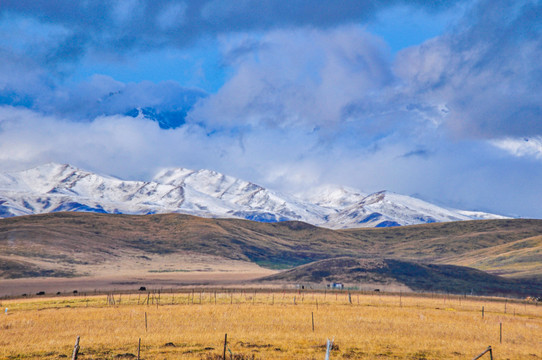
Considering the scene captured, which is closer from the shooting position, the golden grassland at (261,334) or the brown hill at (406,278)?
the golden grassland at (261,334)

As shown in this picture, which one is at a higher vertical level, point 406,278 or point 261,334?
point 261,334

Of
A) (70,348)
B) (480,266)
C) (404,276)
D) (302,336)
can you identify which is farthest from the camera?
(480,266)

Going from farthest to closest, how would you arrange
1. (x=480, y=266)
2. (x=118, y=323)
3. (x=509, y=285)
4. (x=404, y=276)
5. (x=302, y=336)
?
(x=480, y=266)
(x=404, y=276)
(x=509, y=285)
(x=118, y=323)
(x=302, y=336)

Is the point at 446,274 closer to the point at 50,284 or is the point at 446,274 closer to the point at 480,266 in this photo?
the point at 480,266

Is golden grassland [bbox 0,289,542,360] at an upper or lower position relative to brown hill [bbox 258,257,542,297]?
upper

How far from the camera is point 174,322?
4338 centimetres

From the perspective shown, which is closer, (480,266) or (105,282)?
(105,282)

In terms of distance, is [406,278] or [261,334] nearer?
[261,334]

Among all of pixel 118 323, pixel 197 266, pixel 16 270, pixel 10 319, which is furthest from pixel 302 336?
pixel 197 266

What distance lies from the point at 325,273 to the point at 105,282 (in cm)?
5693

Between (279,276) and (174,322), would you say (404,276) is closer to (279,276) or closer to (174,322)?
(279,276)

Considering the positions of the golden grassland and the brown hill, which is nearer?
the golden grassland

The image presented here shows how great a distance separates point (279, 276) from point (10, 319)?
9902 cm

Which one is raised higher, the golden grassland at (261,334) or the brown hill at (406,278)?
the golden grassland at (261,334)
